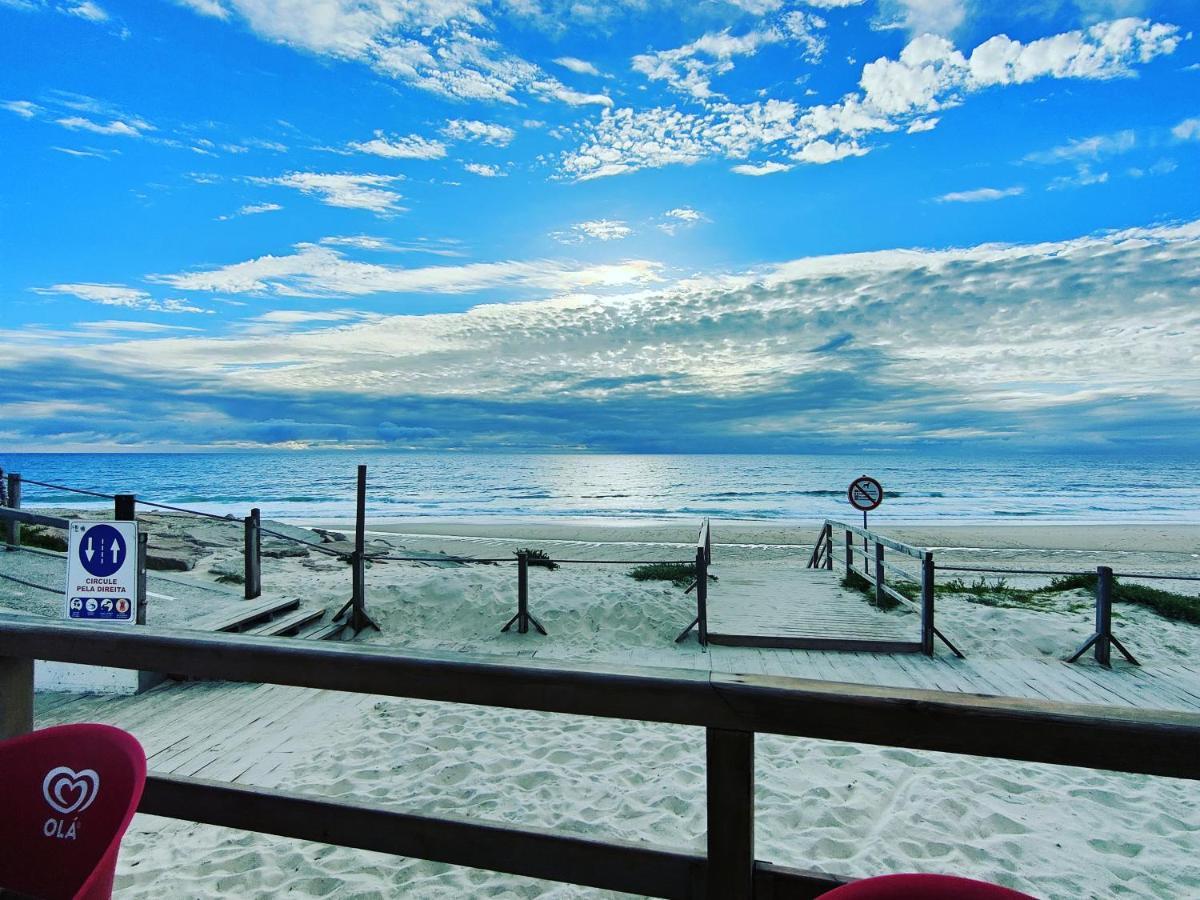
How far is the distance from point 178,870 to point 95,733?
2730mm

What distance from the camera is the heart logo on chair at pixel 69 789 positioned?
1537 mm

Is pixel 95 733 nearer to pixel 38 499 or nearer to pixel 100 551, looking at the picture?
pixel 100 551

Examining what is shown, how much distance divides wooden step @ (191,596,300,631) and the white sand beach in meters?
0.53

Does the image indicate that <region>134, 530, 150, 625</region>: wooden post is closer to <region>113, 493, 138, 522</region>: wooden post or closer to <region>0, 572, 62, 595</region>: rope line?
<region>113, 493, 138, 522</region>: wooden post

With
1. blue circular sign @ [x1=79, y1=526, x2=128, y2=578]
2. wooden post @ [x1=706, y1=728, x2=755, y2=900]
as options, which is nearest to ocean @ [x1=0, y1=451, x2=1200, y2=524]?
blue circular sign @ [x1=79, y1=526, x2=128, y2=578]

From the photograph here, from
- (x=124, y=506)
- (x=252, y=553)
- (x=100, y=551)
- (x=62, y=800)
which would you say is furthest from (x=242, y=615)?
(x=62, y=800)

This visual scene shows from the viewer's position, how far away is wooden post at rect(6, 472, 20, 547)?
38.0 feet

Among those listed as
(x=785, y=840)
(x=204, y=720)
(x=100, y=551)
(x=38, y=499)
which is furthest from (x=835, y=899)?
(x=38, y=499)

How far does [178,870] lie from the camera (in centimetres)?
364

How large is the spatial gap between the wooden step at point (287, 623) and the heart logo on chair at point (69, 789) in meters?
7.23

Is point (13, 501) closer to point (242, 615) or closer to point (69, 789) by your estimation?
point (242, 615)

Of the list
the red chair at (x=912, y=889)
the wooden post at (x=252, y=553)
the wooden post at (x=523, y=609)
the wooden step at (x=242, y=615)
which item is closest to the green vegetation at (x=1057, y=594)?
the wooden post at (x=523, y=609)

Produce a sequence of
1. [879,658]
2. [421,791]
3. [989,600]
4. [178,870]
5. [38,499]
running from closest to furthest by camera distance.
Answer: [178,870] → [421,791] → [879,658] → [989,600] → [38,499]

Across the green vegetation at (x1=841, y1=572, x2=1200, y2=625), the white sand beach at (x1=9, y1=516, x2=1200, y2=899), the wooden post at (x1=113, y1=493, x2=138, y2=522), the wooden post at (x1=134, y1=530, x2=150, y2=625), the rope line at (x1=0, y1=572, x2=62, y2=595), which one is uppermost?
the wooden post at (x1=113, y1=493, x2=138, y2=522)
